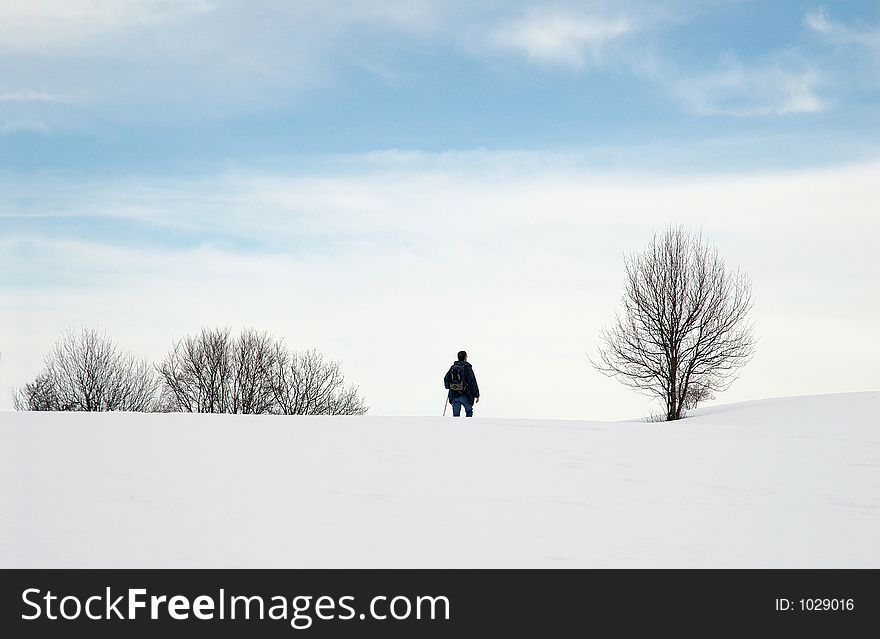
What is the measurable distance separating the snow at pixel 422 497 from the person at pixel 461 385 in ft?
14.6

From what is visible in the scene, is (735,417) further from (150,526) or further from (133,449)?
(150,526)

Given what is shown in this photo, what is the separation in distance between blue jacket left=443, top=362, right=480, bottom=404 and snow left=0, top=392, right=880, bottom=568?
176 inches

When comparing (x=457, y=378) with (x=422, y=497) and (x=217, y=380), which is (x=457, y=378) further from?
(x=217, y=380)

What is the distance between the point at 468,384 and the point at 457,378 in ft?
0.92

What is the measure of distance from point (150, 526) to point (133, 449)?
4.08 meters

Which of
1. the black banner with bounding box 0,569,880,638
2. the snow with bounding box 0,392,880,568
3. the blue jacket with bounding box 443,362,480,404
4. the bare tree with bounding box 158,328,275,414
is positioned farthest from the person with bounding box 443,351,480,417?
the bare tree with bounding box 158,328,275,414

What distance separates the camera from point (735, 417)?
73.6 feet

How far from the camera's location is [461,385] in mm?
19250

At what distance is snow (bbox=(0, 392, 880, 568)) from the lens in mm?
7312

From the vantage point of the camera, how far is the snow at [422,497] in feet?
24.0

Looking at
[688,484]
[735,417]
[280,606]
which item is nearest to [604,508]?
[688,484]

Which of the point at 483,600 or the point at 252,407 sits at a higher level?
the point at 252,407

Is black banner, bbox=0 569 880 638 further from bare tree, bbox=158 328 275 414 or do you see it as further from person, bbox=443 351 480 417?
bare tree, bbox=158 328 275 414

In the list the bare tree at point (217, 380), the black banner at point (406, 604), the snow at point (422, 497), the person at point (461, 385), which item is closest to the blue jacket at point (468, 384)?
the person at point (461, 385)
